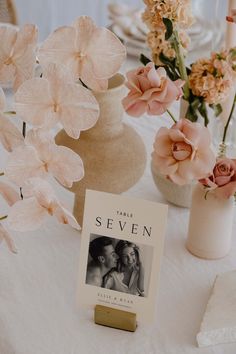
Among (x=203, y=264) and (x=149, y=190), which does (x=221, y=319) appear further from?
(x=149, y=190)

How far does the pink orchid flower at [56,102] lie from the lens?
72 cm

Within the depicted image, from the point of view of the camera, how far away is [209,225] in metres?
1.08

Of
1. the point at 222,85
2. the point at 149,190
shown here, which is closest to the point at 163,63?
the point at 222,85

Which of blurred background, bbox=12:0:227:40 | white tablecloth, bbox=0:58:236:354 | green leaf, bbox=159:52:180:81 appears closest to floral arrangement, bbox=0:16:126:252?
white tablecloth, bbox=0:58:236:354

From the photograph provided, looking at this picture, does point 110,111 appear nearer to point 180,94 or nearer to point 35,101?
point 180,94

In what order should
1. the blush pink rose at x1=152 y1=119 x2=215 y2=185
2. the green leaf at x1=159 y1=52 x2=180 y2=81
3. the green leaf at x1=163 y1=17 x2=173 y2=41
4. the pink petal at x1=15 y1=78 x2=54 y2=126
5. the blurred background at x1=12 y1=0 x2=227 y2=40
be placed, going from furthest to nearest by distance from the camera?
the blurred background at x1=12 y1=0 x2=227 y2=40
the green leaf at x1=159 y1=52 x2=180 y2=81
the green leaf at x1=163 y1=17 x2=173 y2=41
the blush pink rose at x1=152 y1=119 x2=215 y2=185
the pink petal at x1=15 y1=78 x2=54 y2=126

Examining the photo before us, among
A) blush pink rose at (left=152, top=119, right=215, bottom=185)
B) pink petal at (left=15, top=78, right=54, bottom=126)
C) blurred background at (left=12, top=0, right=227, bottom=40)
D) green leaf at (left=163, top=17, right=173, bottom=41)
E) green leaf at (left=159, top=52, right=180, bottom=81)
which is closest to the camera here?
pink petal at (left=15, top=78, right=54, bottom=126)

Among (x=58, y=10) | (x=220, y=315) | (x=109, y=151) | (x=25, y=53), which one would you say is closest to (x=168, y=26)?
(x=109, y=151)

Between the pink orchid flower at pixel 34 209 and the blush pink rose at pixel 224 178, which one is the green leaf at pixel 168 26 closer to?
the blush pink rose at pixel 224 178

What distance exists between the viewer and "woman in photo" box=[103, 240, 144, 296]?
0.92 metres

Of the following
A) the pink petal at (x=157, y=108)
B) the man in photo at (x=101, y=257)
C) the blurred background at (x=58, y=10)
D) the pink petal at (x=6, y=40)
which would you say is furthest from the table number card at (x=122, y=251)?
the blurred background at (x=58, y=10)

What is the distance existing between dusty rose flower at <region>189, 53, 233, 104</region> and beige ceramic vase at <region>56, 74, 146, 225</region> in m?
0.13

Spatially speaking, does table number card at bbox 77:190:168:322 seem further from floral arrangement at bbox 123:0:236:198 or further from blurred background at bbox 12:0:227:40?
blurred background at bbox 12:0:227:40

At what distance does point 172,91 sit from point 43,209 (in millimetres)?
273
